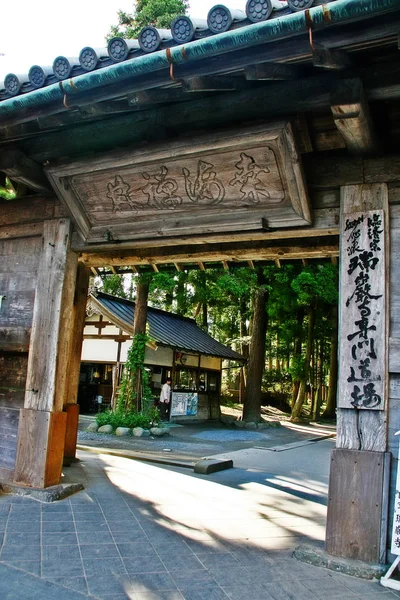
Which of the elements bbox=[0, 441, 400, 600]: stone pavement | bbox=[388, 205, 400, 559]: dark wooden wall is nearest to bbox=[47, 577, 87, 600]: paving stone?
bbox=[0, 441, 400, 600]: stone pavement

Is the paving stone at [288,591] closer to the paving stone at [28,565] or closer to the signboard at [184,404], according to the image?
the paving stone at [28,565]

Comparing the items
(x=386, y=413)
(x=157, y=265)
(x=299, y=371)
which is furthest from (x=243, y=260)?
(x=299, y=371)

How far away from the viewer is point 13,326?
239 inches

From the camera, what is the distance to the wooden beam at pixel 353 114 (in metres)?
3.66

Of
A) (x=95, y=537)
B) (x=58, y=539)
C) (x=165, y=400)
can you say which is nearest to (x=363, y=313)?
(x=95, y=537)

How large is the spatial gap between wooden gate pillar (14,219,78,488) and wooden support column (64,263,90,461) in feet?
4.79

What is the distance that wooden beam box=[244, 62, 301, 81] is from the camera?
3584 millimetres

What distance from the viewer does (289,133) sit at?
422 centimetres

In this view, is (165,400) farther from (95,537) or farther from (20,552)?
(20,552)

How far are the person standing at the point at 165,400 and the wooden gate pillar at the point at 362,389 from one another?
14.6 metres

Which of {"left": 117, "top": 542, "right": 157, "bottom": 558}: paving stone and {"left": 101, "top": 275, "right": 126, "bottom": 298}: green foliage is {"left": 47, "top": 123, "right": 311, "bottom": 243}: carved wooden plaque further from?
{"left": 101, "top": 275, "right": 126, "bottom": 298}: green foliage

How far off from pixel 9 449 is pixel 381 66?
5.69m

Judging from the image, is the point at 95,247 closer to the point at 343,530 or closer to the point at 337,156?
the point at 337,156

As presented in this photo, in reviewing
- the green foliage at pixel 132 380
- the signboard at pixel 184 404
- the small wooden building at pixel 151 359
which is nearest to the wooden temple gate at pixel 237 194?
the green foliage at pixel 132 380
